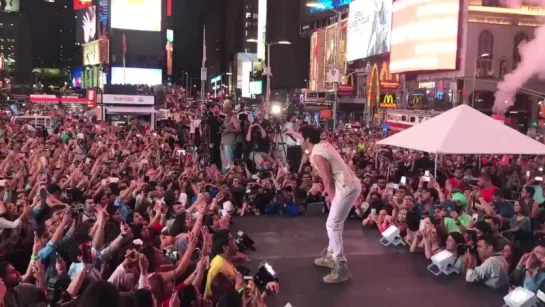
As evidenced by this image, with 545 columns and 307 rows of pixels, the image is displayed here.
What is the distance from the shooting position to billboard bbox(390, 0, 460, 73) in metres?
30.4

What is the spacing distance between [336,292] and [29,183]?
6.14 metres

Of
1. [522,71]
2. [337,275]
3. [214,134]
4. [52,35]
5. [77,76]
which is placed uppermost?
[52,35]

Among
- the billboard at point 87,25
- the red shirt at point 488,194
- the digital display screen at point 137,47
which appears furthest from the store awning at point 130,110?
the billboard at point 87,25

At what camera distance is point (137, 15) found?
204ft

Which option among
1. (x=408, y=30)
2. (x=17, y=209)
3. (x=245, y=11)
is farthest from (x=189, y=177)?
(x=245, y=11)

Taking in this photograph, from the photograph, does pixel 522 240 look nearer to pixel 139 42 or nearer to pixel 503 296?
pixel 503 296

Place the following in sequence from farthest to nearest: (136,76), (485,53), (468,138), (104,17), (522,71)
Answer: (136,76) < (104,17) < (485,53) < (522,71) < (468,138)

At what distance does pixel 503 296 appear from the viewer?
618 cm

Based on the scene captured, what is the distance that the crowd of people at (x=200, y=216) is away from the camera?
4859 millimetres

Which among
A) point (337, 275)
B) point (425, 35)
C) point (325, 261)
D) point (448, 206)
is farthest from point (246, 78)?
point (337, 275)

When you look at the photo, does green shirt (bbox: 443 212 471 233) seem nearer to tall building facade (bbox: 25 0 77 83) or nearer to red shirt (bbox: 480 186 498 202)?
red shirt (bbox: 480 186 498 202)

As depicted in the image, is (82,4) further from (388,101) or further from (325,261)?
(325,261)

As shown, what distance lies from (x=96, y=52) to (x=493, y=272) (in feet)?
208

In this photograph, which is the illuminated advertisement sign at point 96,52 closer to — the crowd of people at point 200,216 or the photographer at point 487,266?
the crowd of people at point 200,216
